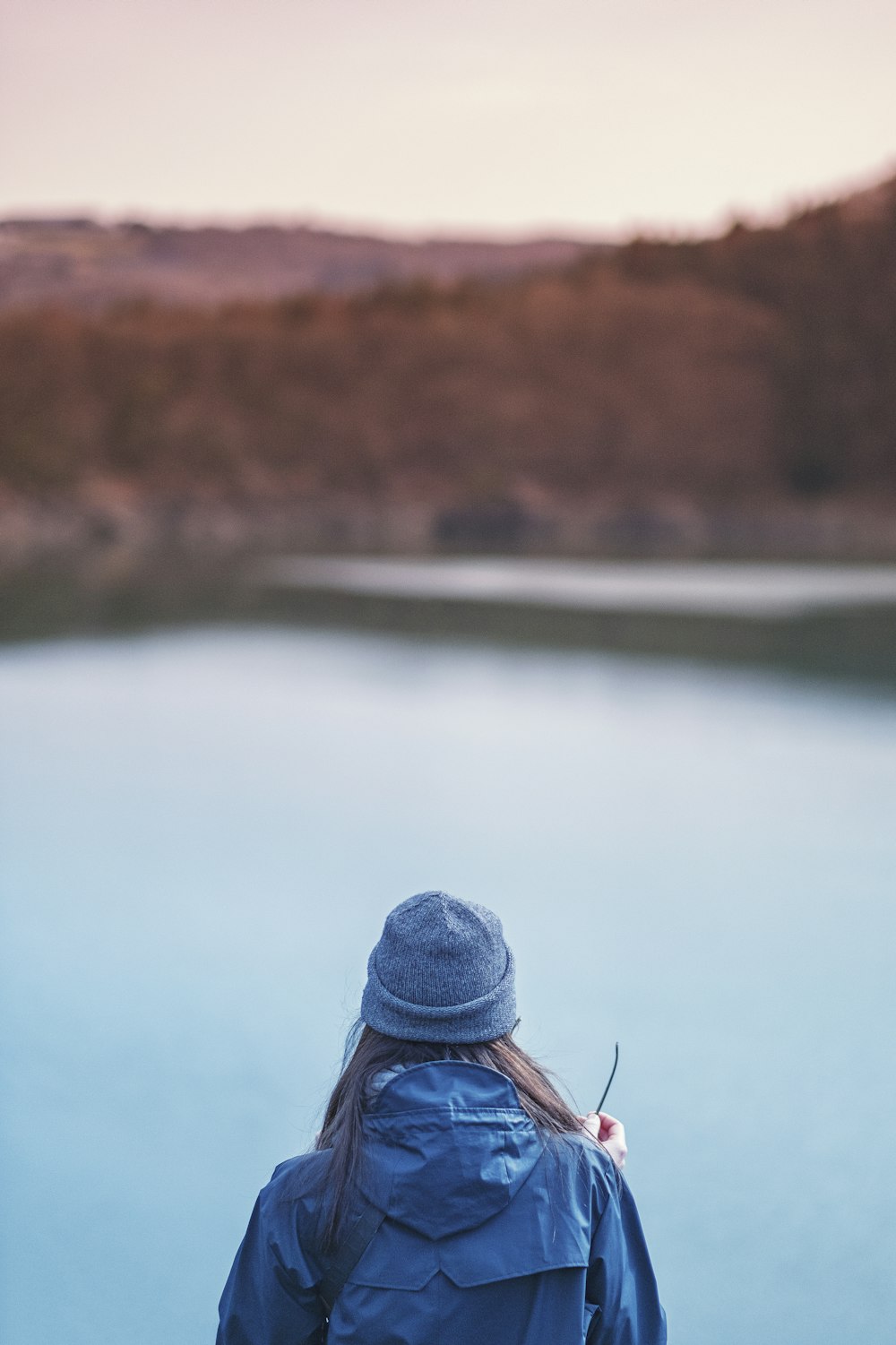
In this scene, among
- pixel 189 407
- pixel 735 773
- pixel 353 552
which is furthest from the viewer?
pixel 189 407

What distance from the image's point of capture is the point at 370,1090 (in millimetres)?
927

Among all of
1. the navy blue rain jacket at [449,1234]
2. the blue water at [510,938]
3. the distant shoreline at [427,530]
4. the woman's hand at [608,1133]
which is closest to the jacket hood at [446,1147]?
the navy blue rain jacket at [449,1234]

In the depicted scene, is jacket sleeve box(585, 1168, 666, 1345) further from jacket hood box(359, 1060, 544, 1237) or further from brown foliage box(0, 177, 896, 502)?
brown foliage box(0, 177, 896, 502)

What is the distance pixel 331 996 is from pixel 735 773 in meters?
3.18

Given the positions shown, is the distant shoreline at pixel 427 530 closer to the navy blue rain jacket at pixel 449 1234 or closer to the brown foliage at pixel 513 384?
the brown foliage at pixel 513 384

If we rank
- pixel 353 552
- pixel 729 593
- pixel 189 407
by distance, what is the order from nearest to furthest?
1. pixel 729 593
2. pixel 353 552
3. pixel 189 407

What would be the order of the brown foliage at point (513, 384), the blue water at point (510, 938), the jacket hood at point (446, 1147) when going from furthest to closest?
the brown foliage at point (513, 384) → the blue water at point (510, 938) → the jacket hood at point (446, 1147)

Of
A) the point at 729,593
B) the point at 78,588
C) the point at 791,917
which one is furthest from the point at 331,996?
the point at 78,588

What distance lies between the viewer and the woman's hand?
1001 mm

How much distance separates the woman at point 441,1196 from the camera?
88 centimetres

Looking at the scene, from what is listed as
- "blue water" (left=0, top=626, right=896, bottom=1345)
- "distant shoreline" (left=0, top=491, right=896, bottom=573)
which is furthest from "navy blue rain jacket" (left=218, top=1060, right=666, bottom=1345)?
"distant shoreline" (left=0, top=491, right=896, bottom=573)

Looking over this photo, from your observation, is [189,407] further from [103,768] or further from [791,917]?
[791,917]

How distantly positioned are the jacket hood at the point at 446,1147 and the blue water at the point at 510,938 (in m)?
0.93

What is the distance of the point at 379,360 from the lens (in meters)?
38.1
